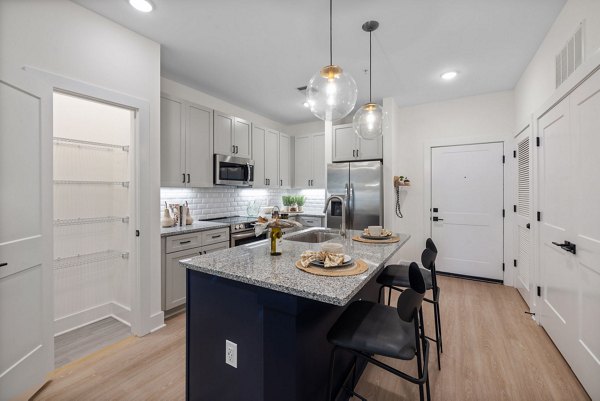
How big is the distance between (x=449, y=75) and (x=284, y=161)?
2.90 metres

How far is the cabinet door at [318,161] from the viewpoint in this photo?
4996mm

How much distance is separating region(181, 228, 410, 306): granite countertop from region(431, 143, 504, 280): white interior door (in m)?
2.69

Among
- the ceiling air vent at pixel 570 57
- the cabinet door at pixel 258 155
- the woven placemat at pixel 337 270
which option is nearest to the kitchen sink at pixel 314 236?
the woven placemat at pixel 337 270

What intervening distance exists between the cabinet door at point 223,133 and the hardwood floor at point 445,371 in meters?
Result: 2.26

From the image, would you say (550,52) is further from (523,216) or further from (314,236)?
(314,236)

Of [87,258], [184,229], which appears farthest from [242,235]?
[87,258]

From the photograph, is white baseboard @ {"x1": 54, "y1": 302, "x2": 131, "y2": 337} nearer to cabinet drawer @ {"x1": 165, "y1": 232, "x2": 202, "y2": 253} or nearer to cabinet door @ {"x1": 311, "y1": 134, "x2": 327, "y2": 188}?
cabinet drawer @ {"x1": 165, "y1": 232, "x2": 202, "y2": 253}

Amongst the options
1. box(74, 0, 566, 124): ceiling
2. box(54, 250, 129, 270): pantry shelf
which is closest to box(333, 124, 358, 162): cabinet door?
box(74, 0, 566, 124): ceiling

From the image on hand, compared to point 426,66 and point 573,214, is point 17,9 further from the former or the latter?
point 573,214

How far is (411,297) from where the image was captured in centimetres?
116

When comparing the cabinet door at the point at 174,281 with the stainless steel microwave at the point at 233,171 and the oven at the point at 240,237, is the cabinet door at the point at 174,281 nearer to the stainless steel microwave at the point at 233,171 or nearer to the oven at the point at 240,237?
the oven at the point at 240,237

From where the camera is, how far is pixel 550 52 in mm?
2449

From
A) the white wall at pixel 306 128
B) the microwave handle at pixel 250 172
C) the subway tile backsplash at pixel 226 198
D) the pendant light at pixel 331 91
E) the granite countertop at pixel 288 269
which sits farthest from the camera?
the white wall at pixel 306 128

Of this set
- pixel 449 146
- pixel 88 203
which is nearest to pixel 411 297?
pixel 88 203
